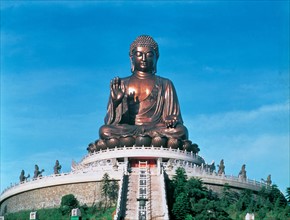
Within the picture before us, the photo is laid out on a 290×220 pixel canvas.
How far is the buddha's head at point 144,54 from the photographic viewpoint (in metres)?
41.2

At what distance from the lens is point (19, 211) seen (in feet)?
105

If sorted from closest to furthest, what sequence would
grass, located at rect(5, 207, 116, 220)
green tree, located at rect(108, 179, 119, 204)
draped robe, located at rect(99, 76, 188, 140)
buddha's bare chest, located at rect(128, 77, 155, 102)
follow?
1. grass, located at rect(5, 207, 116, 220)
2. green tree, located at rect(108, 179, 119, 204)
3. draped robe, located at rect(99, 76, 188, 140)
4. buddha's bare chest, located at rect(128, 77, 155, 102)

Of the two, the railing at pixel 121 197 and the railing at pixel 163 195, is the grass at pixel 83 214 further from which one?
the railing at pixel 163 195

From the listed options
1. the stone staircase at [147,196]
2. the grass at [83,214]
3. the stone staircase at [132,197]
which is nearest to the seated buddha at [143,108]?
the stone staircase at [147,196]

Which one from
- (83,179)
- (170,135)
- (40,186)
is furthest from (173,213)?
(170,135)

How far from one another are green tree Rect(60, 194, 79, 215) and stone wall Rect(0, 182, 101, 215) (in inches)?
40.1

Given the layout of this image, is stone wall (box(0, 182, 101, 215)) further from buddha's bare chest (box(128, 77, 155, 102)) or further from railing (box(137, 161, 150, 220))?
buddha's bare chest (box(128, 77, 155, 102))

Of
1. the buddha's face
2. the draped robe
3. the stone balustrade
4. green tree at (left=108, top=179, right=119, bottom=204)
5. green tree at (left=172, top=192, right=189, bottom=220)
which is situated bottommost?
green tree at (left=172, top=192, right=189, bottom=220)

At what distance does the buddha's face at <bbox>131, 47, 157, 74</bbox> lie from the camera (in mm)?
41125

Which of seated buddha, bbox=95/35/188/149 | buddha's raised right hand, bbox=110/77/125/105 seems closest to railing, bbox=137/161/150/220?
seated buddha, bbox=95/35/188/149

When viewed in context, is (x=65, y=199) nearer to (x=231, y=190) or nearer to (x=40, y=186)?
(x=40, y=186)

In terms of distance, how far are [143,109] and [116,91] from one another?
7.06 feet

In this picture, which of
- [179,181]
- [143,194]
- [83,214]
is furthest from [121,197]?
[179,181]

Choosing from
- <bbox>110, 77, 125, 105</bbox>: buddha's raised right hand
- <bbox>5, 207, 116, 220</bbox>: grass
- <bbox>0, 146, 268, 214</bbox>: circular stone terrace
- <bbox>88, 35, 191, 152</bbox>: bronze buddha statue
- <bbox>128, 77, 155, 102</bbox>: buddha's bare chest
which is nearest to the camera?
<bbox>5, 207, 116, 220</bbox>: grass
